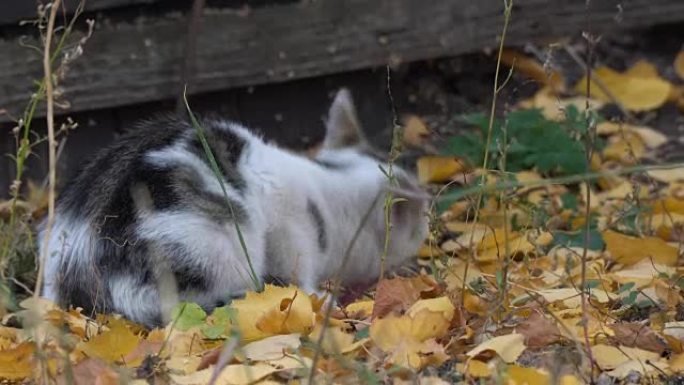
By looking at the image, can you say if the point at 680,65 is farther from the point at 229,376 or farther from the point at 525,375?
the point at 229,376

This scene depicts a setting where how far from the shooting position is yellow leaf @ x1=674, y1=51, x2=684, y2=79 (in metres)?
5.67

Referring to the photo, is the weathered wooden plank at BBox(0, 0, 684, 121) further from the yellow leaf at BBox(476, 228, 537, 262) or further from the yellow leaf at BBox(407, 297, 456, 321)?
the yellow leaf at BBox(407, 297, 456, 321)

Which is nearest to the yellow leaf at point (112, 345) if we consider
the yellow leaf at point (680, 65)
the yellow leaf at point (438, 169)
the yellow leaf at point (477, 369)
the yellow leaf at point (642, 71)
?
the yellow leaf at point (477, 369)

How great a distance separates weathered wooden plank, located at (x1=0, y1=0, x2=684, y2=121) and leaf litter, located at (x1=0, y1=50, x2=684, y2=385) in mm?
1136

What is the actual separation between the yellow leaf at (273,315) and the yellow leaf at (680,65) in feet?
10.7

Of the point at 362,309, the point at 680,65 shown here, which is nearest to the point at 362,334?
the point at 362,309

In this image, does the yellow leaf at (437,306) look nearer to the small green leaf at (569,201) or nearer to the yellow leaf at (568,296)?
the yellow leaf at (568,296)

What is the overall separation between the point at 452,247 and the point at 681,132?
1.70 meters

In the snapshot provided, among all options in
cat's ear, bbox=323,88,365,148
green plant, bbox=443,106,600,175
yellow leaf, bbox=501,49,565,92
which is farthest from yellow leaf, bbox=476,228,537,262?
yellow leaf, bbox=501,49,565,92

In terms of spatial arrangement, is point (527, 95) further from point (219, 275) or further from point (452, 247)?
point (219, 275)

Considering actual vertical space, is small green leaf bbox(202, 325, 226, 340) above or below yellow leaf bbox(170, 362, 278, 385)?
below

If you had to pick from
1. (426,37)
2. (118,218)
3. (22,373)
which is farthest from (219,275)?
(426,37)

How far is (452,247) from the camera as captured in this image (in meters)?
3.98

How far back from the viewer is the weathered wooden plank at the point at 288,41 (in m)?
4.48
